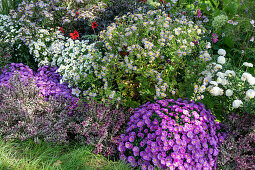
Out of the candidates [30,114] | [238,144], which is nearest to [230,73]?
[238,144]

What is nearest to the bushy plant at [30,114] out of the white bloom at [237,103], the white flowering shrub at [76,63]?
the white flowering shrub at [76,63]

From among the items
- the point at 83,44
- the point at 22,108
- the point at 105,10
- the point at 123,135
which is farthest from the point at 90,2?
the point at 123,135

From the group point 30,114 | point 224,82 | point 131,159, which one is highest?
point 224,82

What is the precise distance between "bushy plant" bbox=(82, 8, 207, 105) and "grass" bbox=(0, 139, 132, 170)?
0.76m

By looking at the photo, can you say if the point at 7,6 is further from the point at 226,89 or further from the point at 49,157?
the point at 226,89

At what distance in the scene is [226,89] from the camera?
3.15 m

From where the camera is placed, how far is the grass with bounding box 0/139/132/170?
2789 millimetres

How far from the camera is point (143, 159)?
2.82 meters

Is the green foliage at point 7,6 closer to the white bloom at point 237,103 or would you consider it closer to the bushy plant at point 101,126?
the bushy plant at point 101,126

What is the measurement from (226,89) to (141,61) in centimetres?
110

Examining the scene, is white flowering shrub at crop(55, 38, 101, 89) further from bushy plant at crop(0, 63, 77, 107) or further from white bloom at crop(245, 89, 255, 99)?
white bloom at crop(245, 89, 255, 99)

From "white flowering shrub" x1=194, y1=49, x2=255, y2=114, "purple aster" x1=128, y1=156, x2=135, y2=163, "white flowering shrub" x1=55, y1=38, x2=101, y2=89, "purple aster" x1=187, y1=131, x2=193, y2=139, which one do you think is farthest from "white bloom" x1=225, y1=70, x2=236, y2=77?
"white flowering shrub" x1=55, y1=38, x2=101, y2=89

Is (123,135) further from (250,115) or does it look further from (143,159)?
(250,115)

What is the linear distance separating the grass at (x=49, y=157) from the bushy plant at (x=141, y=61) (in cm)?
76
